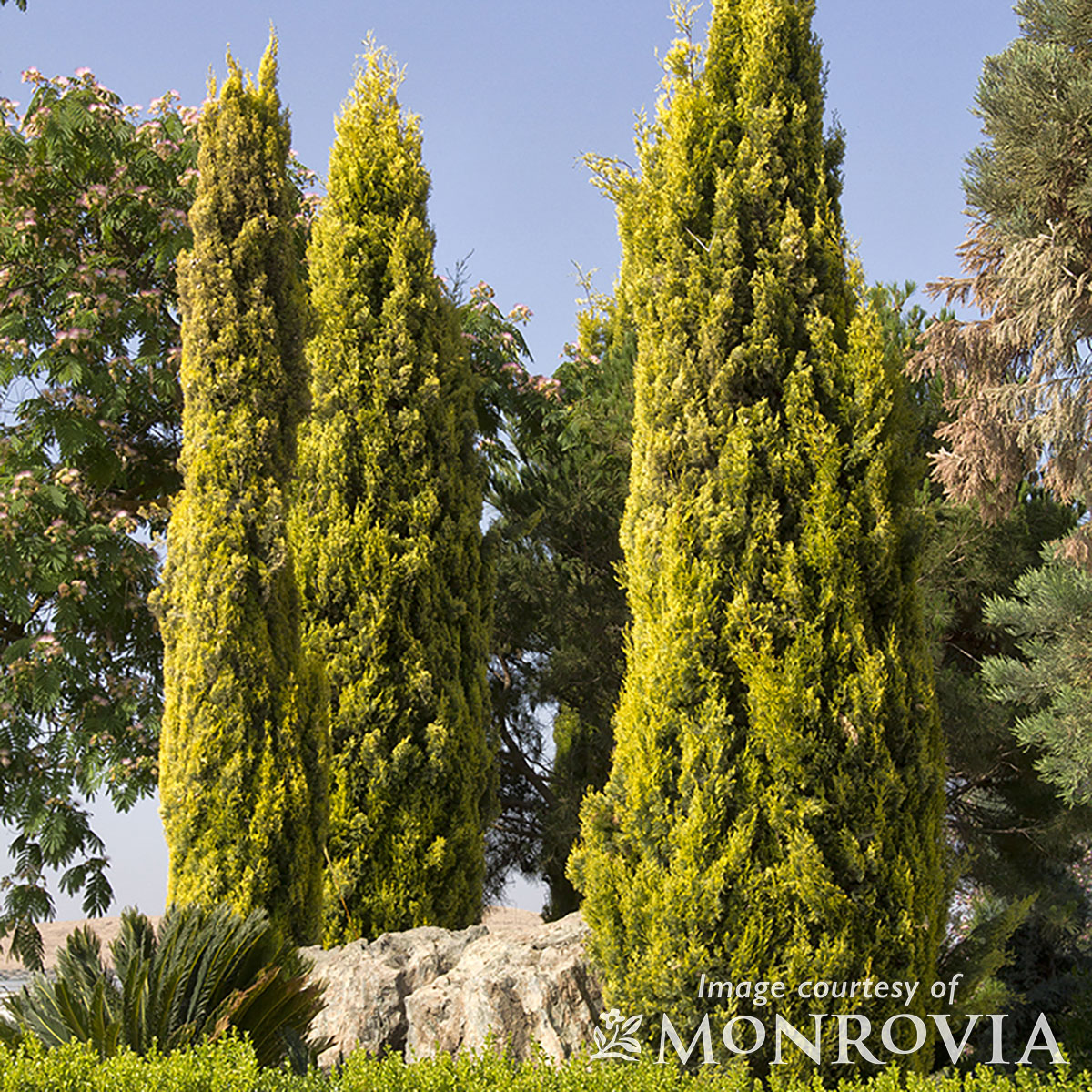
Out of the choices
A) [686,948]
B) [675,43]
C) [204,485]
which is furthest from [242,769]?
[675,43]

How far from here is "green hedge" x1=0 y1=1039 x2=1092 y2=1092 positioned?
326cm

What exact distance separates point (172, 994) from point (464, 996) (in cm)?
142

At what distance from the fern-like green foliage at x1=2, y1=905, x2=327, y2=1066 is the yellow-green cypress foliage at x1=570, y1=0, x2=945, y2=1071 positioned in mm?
1599

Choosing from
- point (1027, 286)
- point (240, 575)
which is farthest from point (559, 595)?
point (1027, 286)

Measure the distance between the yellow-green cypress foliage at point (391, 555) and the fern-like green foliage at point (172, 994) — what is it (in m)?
2.87

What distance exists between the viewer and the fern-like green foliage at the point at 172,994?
13.7ft

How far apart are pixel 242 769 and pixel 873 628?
161 inches

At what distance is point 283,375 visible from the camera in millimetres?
7602

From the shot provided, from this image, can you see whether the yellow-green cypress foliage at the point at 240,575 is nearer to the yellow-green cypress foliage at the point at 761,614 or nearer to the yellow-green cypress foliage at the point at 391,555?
the yellow-green cypress foliage at the point at 391,555

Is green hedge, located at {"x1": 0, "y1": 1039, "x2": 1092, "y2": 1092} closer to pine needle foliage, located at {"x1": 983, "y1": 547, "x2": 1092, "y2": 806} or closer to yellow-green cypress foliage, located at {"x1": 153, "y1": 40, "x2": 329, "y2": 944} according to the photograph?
yellow-green cypress foliage, located at {"x1": 153, "y1": 40, "x2": 329, "y2": 944}

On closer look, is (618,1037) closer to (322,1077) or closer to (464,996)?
(464,996)

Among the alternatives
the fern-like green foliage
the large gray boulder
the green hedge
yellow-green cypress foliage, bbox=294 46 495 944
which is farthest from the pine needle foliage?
the fern-like green foliage

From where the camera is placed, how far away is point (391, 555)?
7.86m

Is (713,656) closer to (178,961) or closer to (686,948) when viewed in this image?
(686,948)
